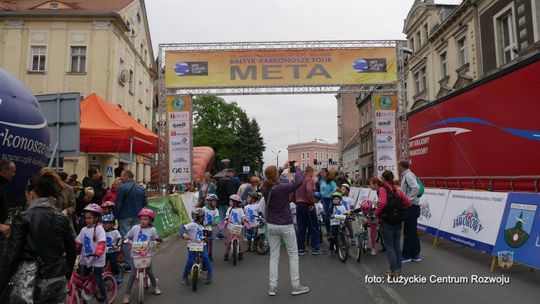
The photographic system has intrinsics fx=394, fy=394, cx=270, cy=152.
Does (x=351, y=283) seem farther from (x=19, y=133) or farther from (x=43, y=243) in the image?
(x=19, y=133)

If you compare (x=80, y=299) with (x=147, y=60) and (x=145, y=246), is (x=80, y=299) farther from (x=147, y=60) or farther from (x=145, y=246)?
(x=147, y=60)

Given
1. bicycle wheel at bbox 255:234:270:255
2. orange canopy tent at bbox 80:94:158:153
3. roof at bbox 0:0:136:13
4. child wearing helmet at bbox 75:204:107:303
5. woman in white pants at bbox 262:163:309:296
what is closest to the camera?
→ child wearing helmet at bbox 75:204:107:303

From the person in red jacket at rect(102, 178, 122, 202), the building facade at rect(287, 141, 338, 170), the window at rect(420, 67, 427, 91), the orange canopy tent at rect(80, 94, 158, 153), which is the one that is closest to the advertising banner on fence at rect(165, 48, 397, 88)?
the orange canopy tent at rect(80, 94, 158, 153)

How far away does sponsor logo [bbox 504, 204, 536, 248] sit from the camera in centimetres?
641

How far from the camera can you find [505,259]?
6695 millimetres

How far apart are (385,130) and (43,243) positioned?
13671mm

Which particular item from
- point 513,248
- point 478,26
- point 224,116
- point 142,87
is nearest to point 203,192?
point 513,248

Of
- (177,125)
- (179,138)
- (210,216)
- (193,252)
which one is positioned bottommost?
(193,252)

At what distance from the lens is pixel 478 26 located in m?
20.4

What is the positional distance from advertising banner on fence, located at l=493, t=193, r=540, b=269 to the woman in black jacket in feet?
21.2

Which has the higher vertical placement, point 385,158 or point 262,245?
point 385,158

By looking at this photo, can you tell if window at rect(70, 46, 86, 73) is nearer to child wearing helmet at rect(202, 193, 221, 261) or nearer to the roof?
the roof

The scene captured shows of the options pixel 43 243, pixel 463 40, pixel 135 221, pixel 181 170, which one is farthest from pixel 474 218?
pixel 463 40

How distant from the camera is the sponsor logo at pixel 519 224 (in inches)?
252
